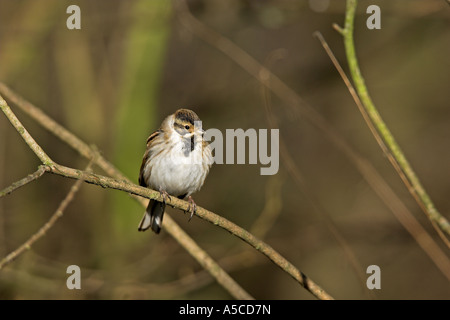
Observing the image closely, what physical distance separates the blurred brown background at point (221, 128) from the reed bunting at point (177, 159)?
750 millimetres

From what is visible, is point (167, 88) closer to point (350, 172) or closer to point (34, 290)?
point (350, 172)

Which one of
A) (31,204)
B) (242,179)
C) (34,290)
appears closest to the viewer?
(34,290)

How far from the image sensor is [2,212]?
16.8 feet

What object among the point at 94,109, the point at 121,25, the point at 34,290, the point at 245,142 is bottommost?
the point at 34,290

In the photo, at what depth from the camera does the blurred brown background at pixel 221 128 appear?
504 cm

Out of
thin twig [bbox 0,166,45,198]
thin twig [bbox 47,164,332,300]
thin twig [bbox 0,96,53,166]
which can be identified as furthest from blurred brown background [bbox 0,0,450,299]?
thin twig [bbox 0,166,45,198]

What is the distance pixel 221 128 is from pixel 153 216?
2053 mm

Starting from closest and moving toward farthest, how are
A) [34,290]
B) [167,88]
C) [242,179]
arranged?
[34,290]
[242,179]
[167,88]

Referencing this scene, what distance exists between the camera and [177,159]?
4.02 metres

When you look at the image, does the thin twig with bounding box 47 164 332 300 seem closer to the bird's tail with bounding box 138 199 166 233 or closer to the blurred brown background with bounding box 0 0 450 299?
the bird's tail with bounding box 138 199 166 233

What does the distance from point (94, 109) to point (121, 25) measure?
87 centimetres

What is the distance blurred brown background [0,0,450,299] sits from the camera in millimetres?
5043

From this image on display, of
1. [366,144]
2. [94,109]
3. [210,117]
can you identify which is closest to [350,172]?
[366,144]

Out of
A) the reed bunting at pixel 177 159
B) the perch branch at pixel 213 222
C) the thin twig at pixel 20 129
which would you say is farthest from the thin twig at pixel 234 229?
the reed bunting at pixel 177 159
